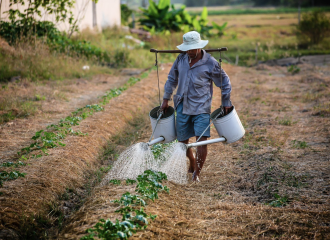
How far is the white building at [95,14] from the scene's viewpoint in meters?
14.7

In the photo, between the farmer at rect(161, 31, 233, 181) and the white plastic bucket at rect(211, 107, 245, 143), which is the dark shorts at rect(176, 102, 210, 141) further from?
the white plastic bucket at rect(211, 107, 245, 143)

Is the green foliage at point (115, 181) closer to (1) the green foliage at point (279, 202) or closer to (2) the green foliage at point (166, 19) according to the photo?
(1) the green foliage at point (279, 202)

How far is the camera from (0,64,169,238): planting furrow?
11.8ft

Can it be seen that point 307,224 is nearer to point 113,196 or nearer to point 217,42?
point 113,196

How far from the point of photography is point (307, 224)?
3307 millimetres

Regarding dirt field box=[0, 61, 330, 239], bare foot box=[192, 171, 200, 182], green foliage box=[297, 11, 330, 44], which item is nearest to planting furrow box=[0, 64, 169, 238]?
dirt field box=[0, 61, 330, 239]

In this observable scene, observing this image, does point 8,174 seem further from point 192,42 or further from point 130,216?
Answer: point 192,42

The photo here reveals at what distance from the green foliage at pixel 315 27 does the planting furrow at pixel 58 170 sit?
14.7 metres

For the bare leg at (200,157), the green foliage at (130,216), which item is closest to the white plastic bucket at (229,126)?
the bare leg at (200,157)

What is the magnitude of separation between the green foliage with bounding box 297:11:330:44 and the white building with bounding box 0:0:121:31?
10013 millimetres

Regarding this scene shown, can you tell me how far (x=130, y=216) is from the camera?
313cm

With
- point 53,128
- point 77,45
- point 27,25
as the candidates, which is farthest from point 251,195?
point 77,45

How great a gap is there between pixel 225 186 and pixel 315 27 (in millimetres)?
16900

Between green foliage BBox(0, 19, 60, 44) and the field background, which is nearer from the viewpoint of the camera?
the field background
